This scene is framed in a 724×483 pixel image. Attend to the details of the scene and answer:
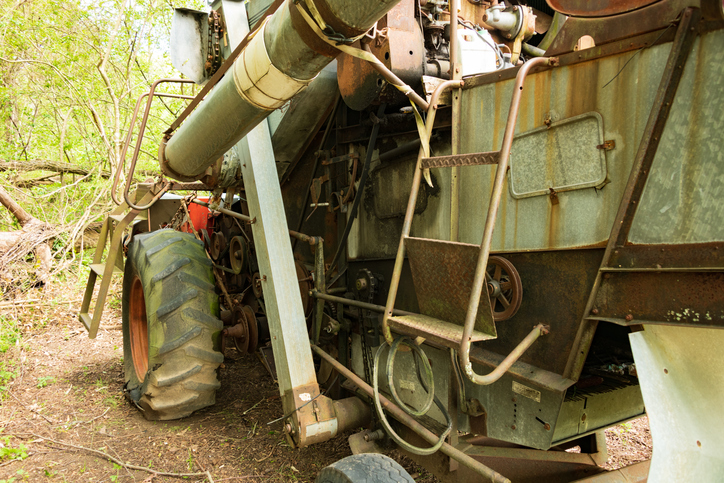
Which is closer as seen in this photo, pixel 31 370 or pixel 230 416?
pixel 230 416

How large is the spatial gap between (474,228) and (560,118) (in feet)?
1.99

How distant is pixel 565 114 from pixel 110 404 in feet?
13.6

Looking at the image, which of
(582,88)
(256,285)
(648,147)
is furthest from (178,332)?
(648,147)

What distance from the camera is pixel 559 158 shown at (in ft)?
6.37

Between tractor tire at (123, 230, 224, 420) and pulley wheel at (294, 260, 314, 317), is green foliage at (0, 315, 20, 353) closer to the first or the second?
tractor tire at (123, 230, 224, 420)

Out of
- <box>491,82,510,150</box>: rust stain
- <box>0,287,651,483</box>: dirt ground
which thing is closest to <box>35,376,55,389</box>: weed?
<box>0,287,651,483</box>: dirt ground

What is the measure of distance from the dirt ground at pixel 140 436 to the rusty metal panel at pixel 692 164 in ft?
8.03

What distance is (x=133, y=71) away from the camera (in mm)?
12219

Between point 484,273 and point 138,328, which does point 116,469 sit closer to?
point 138,328

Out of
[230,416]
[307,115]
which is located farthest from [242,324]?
[307,115]

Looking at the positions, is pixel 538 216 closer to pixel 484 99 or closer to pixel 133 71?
pixel 484 99

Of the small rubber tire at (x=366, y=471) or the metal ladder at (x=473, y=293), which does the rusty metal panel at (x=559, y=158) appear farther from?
the small rubber tire at (x=366, y=471)

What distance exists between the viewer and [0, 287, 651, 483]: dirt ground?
3242mm

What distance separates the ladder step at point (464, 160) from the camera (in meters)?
1.80
